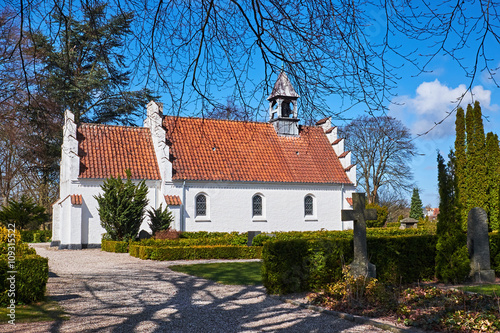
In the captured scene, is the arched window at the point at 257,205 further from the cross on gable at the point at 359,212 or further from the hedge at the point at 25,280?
the hedge at the point at 25,280

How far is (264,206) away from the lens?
26312 millimetres

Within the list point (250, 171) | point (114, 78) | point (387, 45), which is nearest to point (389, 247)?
point (387, 45)

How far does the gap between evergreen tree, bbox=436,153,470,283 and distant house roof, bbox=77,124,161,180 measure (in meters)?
16.0

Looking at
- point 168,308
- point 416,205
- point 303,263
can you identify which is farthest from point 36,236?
point 416,205

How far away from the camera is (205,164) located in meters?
25.4

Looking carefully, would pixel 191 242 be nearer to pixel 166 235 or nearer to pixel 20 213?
pixel 166 235

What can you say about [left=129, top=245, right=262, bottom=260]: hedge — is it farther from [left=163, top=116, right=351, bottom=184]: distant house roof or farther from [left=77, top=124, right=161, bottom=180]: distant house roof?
[left=163, top=116, right=351, bottom=184]: distant house roof

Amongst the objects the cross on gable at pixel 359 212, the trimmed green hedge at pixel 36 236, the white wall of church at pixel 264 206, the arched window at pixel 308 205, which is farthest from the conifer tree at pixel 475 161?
the trimmed green hedge at pixel 36 236

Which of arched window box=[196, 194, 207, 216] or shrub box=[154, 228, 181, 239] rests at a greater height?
arched window box=[196, 194, 207, 216]

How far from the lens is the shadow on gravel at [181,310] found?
6754 millimetres

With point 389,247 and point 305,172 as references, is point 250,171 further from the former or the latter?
point 389,247

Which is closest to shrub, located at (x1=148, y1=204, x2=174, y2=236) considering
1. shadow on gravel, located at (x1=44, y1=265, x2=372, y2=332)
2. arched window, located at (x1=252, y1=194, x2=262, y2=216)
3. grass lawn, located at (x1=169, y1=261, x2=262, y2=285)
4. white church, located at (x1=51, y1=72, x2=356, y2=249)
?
white church, located at (x1=51, y1=72, x2=356, y2=249)

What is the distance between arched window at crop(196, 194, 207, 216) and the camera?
24.9m

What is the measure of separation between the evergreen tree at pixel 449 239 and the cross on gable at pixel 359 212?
275 cm
